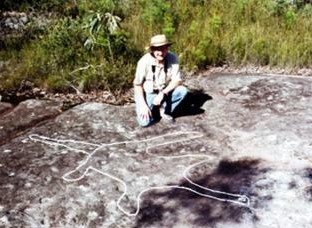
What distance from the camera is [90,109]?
6.39m

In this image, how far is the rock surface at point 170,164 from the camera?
4512 millimetres

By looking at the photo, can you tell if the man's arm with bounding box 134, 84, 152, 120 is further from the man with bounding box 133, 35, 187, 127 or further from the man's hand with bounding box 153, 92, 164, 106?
the man's hand with bounding box 153, 92, 164, 106

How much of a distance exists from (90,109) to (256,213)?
2.65 m

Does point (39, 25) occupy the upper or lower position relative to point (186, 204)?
upper

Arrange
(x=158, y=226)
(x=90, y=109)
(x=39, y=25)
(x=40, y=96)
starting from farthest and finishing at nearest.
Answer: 1. (x=39, y=25)
2. (x=40, y=96)
3. (x=90, y=109)
4. (x=158, y=226)

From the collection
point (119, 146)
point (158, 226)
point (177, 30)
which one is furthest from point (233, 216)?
point (177, 30)

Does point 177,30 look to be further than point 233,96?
Yes

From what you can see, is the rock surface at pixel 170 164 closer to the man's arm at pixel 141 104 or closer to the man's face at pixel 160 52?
the man's arm at pixel 141 104

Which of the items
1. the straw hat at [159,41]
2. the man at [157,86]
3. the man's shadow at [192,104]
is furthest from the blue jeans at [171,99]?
the straw hat at [159,41]

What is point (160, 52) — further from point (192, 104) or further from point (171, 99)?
point (192, 104)

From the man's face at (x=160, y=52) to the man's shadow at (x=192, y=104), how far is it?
663 millimetres

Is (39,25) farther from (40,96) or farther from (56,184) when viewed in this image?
(56,184)

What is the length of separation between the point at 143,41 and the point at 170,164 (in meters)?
3.28

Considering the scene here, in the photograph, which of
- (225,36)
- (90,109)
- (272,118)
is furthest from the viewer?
(225,36)
